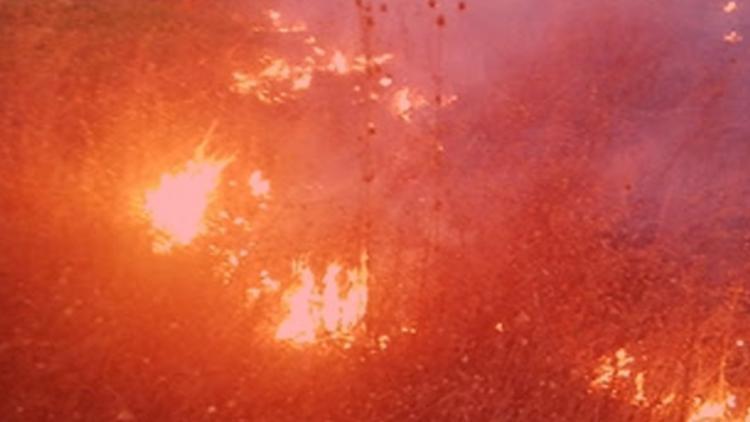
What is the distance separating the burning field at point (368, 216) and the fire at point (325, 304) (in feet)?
0.05

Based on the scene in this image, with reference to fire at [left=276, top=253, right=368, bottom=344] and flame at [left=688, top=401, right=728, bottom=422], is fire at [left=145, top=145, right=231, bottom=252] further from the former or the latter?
flame at [left=688, top=401, right=728, bottom=422]

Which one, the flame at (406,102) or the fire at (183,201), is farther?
the flame at (406,102)

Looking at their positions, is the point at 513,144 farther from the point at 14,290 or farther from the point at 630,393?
the point at 14,290

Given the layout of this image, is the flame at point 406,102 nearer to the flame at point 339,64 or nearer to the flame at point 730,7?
the flame at point 339,64

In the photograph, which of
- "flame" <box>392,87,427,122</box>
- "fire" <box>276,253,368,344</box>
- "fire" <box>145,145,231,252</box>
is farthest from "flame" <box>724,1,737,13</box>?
"fire" <box>145,145,231,252</box>

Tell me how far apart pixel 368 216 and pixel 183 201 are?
1351mm

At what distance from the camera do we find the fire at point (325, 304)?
4.49 m

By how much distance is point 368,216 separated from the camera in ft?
17.3

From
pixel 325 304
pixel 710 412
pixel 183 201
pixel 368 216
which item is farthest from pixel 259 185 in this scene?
pixel 710 412

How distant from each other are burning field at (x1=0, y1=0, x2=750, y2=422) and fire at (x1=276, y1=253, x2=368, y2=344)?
0.05 feet

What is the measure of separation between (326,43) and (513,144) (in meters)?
2.37

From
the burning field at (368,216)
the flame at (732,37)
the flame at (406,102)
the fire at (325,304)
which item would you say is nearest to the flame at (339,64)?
the burning field at (368,216)

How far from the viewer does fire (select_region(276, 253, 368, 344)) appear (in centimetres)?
449

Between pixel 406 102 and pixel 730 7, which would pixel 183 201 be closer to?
pixel 406 102
